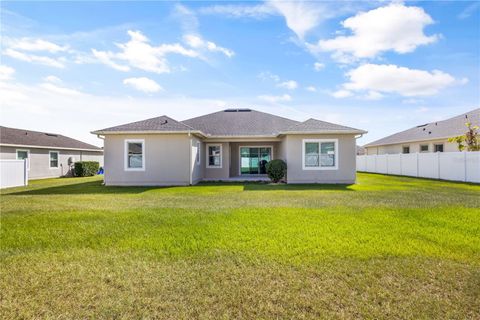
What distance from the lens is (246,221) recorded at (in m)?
6.39

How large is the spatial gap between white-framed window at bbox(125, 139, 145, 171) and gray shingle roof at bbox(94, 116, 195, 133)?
0.79 metres

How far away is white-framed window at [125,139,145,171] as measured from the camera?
47.2 feet

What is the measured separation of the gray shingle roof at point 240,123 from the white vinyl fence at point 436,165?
9430 millimetres

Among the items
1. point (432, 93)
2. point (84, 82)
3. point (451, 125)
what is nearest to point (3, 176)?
point (84, 82)

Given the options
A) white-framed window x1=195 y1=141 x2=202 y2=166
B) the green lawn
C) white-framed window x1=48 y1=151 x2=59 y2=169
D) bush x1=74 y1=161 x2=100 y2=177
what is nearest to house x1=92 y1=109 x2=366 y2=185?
white-framed window x1=195 y1=141 x2=202 y2=166

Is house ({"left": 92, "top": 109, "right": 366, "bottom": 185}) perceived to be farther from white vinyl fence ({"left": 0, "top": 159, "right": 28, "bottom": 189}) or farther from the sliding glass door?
white vinyl fence ({"left": 0, "top": 159, "right": 28, "bottom": 189})

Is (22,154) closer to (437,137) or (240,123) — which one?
(240,123)

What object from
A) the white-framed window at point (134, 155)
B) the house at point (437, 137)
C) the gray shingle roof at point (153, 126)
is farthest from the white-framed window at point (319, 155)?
the house at point (437, 137)

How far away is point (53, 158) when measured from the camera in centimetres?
2128

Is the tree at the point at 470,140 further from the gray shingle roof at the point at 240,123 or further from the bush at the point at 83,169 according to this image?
the bush at the point at 83,169

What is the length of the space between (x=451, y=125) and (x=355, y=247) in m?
24.3

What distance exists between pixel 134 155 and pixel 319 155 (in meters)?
10.6

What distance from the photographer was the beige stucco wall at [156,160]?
14.3 meters

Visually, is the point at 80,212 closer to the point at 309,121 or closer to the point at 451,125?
the point at 309,121
